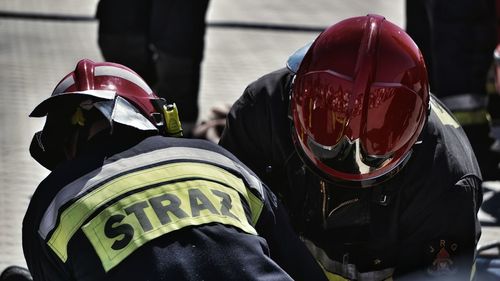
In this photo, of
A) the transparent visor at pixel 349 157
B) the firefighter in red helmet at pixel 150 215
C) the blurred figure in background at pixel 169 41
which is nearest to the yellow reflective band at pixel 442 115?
the transparent visor at pixel 349 157

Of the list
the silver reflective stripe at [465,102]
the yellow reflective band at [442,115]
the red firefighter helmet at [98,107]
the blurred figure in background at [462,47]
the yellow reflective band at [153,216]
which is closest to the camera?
the yellow reflective band at [153,216]

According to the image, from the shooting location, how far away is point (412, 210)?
339cm

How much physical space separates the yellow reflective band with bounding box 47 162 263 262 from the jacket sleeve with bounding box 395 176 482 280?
85 cm

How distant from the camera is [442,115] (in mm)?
3594

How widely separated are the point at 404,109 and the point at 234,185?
2.11ft

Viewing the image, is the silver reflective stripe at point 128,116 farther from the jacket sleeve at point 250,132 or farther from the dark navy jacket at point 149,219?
the jacket sleeve at point 250,132

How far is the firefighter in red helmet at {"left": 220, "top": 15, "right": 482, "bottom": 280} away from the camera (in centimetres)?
321

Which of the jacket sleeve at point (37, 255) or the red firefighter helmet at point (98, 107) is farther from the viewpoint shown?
the red firefighter helmet at point (98, 107)

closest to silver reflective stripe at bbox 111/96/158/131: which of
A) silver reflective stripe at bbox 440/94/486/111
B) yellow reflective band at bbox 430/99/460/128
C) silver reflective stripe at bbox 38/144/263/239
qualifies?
silver reflective stripe at bbox 38/144/263/239

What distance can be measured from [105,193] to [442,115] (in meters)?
1.31

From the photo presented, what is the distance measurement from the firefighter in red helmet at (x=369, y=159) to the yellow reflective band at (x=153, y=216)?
61 centimetres

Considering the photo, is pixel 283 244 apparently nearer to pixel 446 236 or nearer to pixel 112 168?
pixel 112 168

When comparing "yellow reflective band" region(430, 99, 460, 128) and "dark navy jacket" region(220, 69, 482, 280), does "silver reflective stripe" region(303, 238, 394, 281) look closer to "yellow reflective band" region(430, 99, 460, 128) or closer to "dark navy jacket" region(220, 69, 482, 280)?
"dark navy jacket" region(220, 69, 482, 280)

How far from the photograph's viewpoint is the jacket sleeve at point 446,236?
3.33 metres
